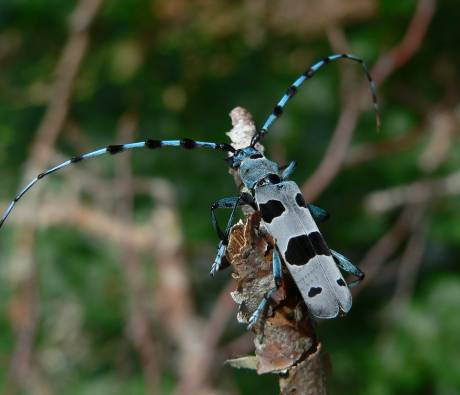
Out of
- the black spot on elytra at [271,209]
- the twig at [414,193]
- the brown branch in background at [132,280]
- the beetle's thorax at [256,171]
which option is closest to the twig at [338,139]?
the twig at [414,193]

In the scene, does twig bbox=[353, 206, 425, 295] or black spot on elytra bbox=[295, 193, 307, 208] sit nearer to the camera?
black spot on elytra bbox=[295, 193, 307, 208]

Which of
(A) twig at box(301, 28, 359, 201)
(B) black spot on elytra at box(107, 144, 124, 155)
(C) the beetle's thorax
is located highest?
(A) twig at box(301, 28, 359, 201)

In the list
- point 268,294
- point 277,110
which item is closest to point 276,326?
point 268,294

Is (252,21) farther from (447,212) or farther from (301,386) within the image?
(301,386)

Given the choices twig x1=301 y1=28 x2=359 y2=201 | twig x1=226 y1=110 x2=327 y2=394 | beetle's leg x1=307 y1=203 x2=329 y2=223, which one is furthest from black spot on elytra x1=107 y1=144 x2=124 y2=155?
twig x1=301 y1=28 x2=359 y2=201

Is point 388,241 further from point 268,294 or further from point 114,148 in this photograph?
point 268,294

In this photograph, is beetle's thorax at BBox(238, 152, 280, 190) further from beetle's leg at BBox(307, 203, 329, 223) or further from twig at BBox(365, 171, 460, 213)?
twig at BBox(365, 171, 460, 213)

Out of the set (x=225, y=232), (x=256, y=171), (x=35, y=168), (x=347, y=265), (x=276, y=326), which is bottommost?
(x=276, y=326)
